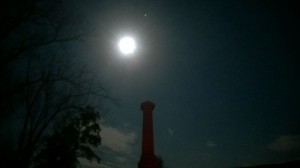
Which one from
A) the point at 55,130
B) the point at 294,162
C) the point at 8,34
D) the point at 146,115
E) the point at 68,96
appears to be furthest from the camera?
the point at 55,130

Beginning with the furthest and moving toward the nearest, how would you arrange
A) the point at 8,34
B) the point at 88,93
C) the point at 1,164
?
the point at 1,164, the point at 88,93, the point at 8,34

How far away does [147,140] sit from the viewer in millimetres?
6223

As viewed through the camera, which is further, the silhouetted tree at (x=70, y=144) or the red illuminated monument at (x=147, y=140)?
the silhouetted tree at (x=70, y=144)

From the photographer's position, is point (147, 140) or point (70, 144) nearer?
point (147, 140)

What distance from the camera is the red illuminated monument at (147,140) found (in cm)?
563

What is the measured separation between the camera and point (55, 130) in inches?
749

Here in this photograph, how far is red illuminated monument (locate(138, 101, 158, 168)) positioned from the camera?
563 centimetres

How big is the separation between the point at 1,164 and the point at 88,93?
1532 cm

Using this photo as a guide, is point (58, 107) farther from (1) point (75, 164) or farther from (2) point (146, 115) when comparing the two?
(2) point (146, 115)

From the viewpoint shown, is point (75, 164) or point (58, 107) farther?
point (75, 164)

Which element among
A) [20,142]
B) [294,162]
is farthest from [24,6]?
[294,162]

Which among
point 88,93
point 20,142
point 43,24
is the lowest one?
point 20,142

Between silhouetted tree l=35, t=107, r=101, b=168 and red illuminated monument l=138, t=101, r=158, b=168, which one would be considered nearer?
red illuminated monument l=138, t=101, r=158, b=168

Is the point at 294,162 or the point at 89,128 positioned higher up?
the point at 89,128
